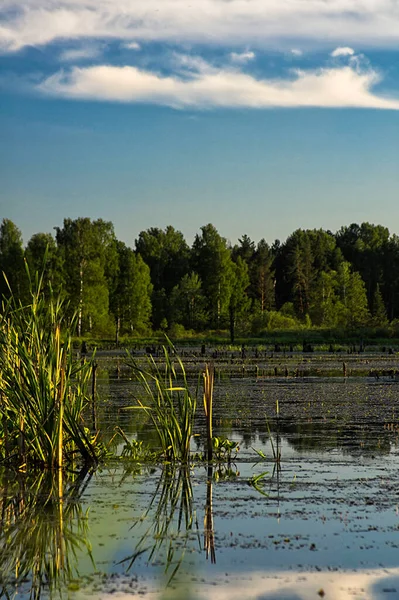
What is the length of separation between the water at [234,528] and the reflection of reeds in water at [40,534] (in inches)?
0.8

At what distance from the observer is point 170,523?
9.07 metres

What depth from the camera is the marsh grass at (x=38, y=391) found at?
1140 centimetres

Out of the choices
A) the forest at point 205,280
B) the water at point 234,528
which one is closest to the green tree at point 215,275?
the forest at point 205,280

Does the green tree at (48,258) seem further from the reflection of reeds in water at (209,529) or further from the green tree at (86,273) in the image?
the reflection of reeds in water at (209,529)

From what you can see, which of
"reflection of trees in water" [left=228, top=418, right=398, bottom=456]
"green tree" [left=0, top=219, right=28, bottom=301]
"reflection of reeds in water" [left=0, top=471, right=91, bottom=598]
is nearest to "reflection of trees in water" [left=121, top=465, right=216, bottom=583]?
"reflection of reeds in water" [left=0, top=471, right=91, bottom=598]

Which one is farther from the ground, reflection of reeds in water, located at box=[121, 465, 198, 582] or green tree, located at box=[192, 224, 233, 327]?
green tree, located at box=[192, 224, 233, 327]

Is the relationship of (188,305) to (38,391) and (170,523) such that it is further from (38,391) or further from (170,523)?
(170,523)

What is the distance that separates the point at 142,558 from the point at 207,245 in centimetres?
8746

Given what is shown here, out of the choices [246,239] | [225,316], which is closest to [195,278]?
[225,316]

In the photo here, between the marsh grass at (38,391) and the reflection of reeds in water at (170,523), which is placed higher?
the marsh grass at (38,391)

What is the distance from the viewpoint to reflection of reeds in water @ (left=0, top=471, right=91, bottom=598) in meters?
7.16

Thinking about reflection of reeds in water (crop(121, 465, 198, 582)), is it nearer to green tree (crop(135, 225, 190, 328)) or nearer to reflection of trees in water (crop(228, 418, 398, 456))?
reflection of trees in water (crop(228, 418, 398, 456))

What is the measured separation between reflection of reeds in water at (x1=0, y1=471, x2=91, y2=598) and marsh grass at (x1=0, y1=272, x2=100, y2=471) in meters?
0.51

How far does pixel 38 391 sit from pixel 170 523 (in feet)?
10.1
